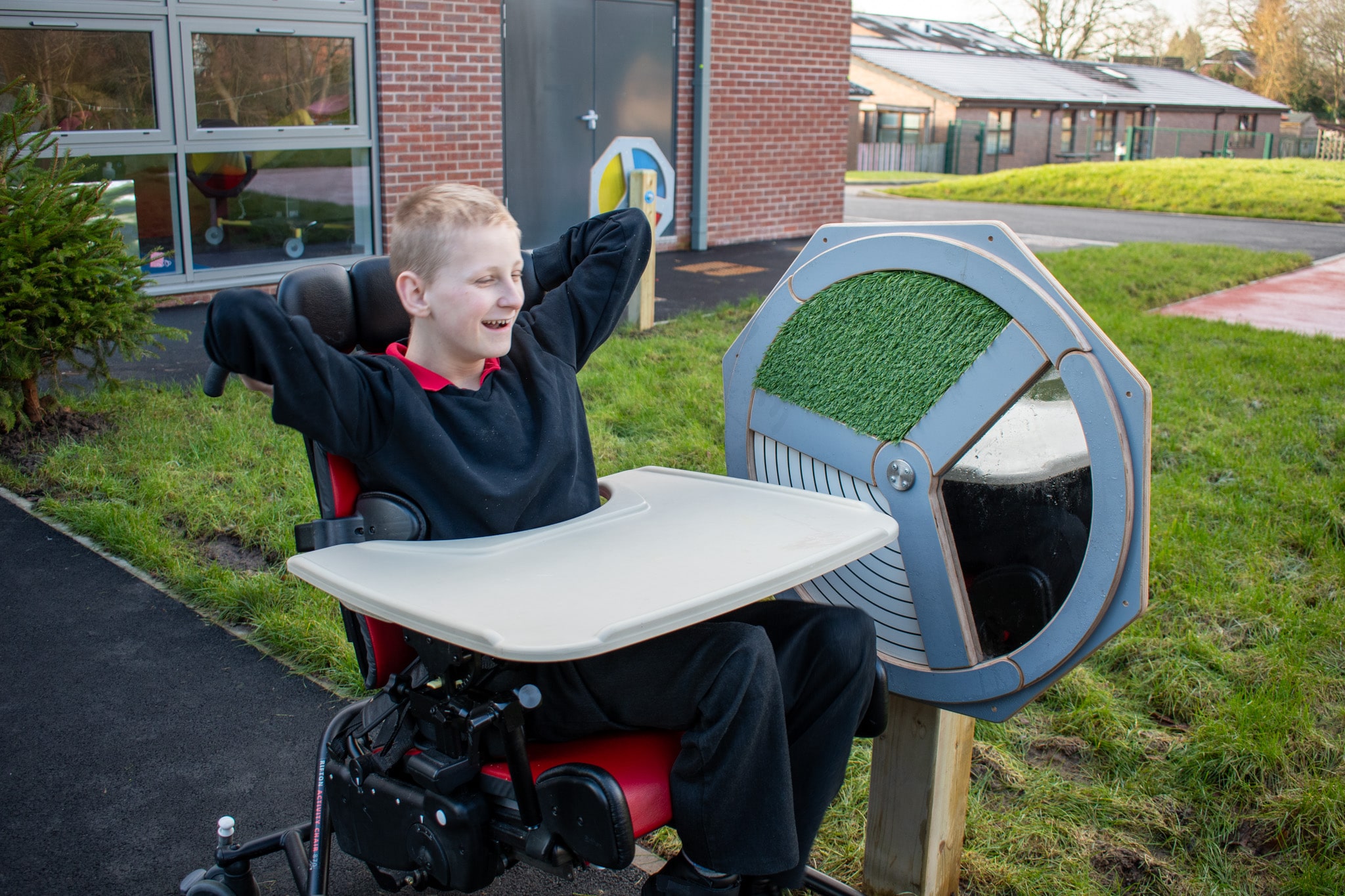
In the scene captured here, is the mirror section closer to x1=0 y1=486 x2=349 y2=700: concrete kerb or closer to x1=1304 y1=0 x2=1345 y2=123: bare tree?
x1=0 y1=486 x2=349 y2=700: concrete kerb

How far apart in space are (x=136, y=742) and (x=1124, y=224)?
15698mm

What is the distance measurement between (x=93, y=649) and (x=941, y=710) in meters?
2.52

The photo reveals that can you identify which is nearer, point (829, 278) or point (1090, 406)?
point (1090, 406)

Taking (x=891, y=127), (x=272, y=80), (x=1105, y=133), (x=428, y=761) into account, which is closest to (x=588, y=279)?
(x=428, y=761)

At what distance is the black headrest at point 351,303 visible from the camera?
6.74 feet

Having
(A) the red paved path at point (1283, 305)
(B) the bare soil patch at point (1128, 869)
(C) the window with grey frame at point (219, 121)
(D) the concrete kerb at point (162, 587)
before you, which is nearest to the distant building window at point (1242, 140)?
(A) the red paved path at point (1283, 305)

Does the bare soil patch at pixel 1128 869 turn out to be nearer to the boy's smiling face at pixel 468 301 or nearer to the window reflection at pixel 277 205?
the boy's smiling face at pixel 468 301

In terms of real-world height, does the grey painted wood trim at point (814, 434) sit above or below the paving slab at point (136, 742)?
above

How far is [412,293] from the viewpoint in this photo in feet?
6.68

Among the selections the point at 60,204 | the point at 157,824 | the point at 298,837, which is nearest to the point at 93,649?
the point at 157,824

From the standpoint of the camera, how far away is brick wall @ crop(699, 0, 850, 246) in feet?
35.7

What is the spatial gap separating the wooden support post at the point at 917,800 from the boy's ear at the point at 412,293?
112cm

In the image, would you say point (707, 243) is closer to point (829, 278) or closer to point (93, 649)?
point (93, 649)

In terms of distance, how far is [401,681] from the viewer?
1.90 metres
